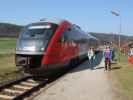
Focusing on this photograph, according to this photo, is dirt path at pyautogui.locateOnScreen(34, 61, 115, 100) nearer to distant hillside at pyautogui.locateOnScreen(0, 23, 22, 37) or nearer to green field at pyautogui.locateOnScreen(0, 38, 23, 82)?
green field at pyautogui.locateOnScreen(0, 38, 23, 82)

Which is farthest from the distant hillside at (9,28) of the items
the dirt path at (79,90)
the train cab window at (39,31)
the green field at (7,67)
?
the dirt path at (79,90)

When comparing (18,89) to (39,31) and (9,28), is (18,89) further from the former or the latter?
(9,28)

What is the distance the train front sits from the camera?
16.5m

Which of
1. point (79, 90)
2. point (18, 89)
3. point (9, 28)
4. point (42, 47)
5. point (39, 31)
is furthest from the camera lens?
point (9, 28)

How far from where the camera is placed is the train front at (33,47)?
650 inches

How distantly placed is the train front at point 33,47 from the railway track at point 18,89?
2.91 feet

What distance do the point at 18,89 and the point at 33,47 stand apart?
2811 mm

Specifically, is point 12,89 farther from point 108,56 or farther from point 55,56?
point 108,56

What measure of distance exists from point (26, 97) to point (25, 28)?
6.91 meters

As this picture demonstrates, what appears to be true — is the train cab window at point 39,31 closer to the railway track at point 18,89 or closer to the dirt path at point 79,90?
the railway track at point 18,89

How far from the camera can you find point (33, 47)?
1667 cm

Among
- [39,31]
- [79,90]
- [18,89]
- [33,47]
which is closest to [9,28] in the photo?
[39,31]

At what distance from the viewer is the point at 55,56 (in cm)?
1762

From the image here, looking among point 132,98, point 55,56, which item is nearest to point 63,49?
point 55,56
